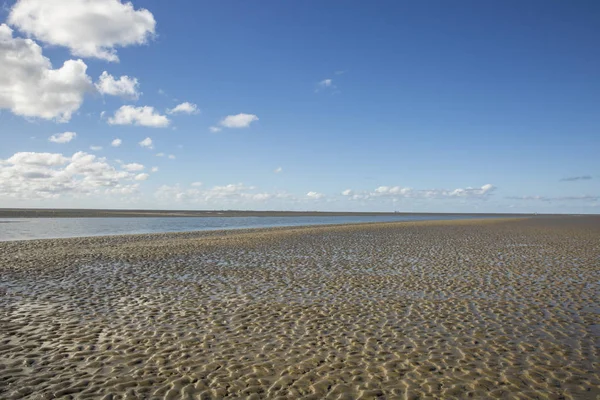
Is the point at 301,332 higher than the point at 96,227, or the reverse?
the point at 96,227

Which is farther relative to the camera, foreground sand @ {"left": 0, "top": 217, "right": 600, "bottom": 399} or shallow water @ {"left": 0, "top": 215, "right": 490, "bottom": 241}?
shallow water @ {"left": 0, "top": 215, "right": 490, "bottom": 241}

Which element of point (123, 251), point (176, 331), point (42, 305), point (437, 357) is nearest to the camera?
point (437, 357)

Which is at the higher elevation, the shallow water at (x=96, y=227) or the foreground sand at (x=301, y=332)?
the shallow water at (x=96, y=227)

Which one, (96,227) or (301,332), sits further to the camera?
(96,227)

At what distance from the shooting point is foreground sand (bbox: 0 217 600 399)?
24.0 ft

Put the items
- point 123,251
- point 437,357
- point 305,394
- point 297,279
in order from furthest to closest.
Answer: point 123,251 → point 297,279 → point 437,357 → point 305,394

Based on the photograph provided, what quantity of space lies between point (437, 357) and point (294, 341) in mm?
3501

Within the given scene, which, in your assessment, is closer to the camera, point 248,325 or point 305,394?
point 305,394

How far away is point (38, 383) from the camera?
7.28 meters

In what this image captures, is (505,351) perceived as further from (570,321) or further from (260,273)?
(260,273)

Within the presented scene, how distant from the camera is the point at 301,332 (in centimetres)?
1054

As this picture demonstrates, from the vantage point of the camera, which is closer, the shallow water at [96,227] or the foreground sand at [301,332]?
the foreground sand at [301,332]

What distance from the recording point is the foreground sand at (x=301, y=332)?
731 cm

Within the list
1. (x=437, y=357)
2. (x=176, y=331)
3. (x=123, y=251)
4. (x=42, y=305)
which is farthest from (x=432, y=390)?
(x=123, y=251)
